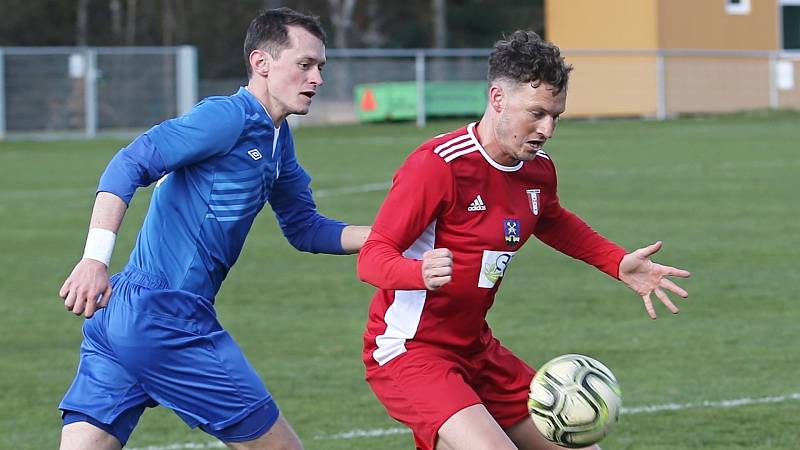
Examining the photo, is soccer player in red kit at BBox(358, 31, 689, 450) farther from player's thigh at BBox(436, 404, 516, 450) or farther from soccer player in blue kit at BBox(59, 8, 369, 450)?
soccer player in blue kit at BBox(59, 8, 369, 450)

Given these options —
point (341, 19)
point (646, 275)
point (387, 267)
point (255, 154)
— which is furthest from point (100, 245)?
point (341, 19)

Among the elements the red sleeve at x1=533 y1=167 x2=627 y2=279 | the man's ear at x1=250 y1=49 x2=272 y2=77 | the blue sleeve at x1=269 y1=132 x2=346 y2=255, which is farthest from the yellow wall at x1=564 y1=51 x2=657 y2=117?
the man's ear at x1=250 y1=49 x2=272 y2=77

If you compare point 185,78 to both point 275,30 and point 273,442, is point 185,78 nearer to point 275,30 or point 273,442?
point 275,30

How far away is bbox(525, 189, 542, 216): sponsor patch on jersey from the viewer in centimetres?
551

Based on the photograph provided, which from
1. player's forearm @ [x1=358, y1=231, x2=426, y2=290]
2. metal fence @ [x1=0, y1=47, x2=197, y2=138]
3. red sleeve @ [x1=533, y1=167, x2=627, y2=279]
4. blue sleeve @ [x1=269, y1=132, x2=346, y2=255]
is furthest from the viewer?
metal fence @ [x1=0, y1=47, x2=197, y2=138]

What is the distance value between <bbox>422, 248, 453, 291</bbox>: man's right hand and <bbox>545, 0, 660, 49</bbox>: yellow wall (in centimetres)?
3822

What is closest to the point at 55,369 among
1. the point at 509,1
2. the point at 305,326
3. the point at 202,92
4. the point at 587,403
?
the point at 305,326

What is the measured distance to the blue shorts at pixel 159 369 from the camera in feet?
17.8

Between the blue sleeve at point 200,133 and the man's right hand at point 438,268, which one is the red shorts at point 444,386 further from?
the blue sleeve at point 200,133

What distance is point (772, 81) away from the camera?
42625mm

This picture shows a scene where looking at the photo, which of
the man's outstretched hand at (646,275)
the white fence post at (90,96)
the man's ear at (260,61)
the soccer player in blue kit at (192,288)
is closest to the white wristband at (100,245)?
the soccer player in blue kit at (192,288)

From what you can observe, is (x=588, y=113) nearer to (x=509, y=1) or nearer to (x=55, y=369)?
(x=509, y=1)

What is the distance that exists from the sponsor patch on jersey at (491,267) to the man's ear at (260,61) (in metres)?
1.10

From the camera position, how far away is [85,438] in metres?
5.38
